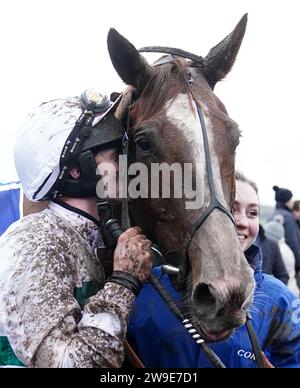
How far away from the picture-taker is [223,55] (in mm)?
2955

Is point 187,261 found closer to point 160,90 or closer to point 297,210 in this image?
point 160,90

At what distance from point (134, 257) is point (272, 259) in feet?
18.1

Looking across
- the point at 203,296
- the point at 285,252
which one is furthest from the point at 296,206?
the point at 203,296

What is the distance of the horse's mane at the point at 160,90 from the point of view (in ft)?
8.88

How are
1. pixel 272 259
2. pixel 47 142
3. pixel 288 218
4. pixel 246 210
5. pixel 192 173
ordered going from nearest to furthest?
1. pixel 192 173
2. pixel 47 142
3. pixel 246 210
4. pixel 272 259
5. pixel 288 218

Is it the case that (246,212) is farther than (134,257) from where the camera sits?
Yes

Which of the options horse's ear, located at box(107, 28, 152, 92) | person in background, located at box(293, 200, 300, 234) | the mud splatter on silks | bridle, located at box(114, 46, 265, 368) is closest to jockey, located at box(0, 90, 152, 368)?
the mud splatter on silks

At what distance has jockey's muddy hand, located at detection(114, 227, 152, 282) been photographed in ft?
8.42

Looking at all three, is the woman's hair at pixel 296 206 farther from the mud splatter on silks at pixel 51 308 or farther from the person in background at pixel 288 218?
the mud splatter on silks at pixel 51 308

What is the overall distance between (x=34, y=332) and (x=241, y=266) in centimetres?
81

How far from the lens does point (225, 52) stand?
2.95m
